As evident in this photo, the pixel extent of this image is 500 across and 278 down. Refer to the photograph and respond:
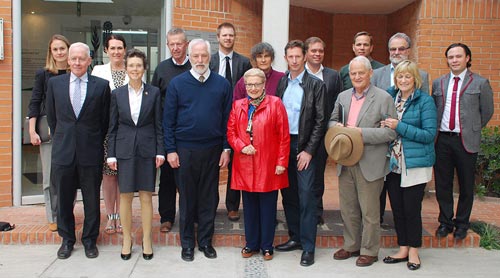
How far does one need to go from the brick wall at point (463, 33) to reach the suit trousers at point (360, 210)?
357cm

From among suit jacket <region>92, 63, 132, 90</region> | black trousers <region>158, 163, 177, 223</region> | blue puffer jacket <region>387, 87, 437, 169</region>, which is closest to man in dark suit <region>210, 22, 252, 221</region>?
black trousers <region>158, 163, 177, 223</region>

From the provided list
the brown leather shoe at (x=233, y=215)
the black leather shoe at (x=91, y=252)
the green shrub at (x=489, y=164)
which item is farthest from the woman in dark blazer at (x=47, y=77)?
the green shrub at (x=489, y=164)

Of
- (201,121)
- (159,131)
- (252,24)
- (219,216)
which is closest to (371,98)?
(201,121)

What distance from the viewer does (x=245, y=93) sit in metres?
5.50

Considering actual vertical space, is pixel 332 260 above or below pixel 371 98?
below

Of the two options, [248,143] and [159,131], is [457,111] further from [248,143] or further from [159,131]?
[159,131]

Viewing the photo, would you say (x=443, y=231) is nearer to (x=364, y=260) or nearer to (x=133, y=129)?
(x=364, y=260)

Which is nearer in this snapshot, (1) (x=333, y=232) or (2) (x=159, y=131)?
(2) (x=159, y=131)

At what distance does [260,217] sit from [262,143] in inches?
29.2

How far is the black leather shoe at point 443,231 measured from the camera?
5.72 meters

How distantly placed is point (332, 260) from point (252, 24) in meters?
4.36

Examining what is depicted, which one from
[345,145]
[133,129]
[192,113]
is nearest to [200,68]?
[192,113]

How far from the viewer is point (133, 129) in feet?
16.5

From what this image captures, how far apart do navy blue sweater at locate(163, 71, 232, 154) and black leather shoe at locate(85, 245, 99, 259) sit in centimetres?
119
